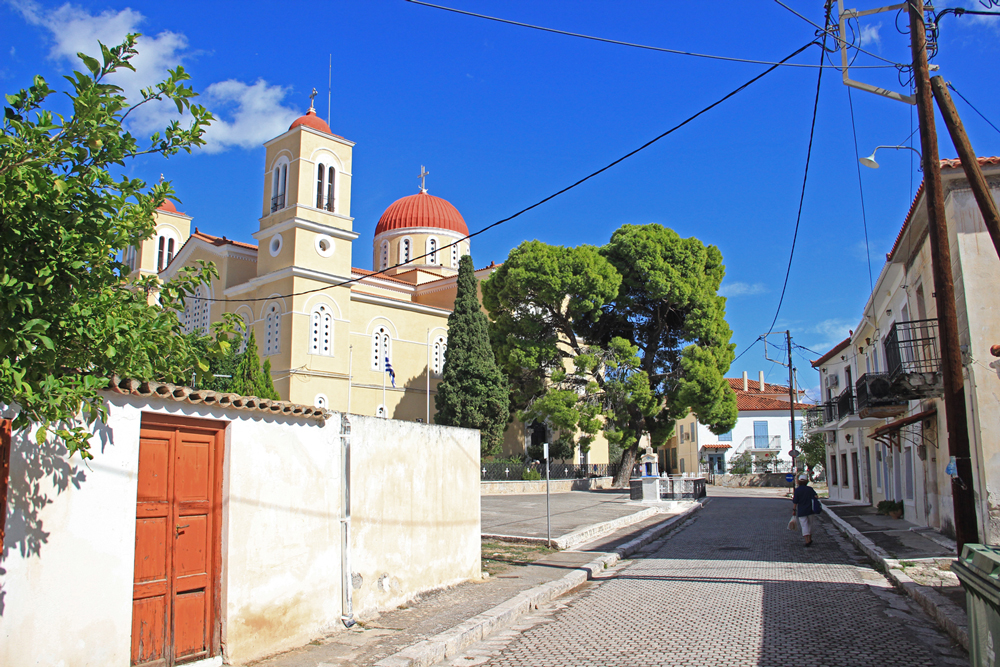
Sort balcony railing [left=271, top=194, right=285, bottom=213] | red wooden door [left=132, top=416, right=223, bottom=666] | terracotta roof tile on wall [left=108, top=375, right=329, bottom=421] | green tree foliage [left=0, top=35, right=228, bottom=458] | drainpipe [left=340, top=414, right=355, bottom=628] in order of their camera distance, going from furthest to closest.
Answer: balcony railing [left=271, top=194, right=285, bottom=213] → drainpipe [left=340, top=414, right=355, bottom=628] → red wooden door [left=132, top=416, right=223, bottom=666] → terracotta roof tile on wall [left=108, top=375, right=329, bottom=421] → green tree foliage [left=0, top=35, right=228, bottom=458]

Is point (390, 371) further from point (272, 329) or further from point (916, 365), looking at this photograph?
point (916, 365)

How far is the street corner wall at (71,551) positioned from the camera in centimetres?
473

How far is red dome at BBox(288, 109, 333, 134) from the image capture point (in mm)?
32562

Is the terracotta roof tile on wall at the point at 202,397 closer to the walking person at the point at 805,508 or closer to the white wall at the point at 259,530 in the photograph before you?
the white wall at the point at 259,530

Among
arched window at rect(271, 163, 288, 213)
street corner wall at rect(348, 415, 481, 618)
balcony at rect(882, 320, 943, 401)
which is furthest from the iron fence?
street corner wall at rect(348, 415, 481, 618)

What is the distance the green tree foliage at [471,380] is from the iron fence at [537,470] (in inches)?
38.7

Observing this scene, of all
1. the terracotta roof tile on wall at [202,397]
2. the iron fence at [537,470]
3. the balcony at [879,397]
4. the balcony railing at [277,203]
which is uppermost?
the balcony railing at [277,203]

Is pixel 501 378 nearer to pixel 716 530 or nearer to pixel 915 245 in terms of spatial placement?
pixel 716 530

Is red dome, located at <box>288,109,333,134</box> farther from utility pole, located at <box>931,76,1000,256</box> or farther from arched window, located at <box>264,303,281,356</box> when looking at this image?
utility pole, located at <box>931,76,1000,256</box>

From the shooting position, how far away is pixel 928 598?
8.56 metres

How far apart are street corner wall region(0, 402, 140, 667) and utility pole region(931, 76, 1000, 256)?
8.53m

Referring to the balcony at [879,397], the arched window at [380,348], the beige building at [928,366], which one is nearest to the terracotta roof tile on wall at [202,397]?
the beige building at [928,366]

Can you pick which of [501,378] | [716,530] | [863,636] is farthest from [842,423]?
[863,636]

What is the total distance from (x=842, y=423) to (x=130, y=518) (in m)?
23.3
